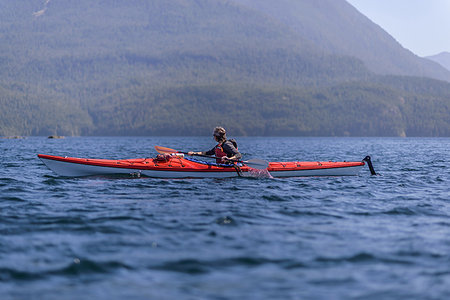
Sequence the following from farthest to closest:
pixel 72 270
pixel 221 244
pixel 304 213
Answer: pixel 304 213 < pixel 221 244 < pixel 72 270

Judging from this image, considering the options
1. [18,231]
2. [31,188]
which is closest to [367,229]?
[18,231]

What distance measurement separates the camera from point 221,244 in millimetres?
7137

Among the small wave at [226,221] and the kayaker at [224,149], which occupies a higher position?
the kayaker at [224,149]

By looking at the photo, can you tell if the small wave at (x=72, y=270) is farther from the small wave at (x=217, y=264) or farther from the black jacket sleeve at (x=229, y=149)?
the black jacket sleeve at (x=229, y=149)

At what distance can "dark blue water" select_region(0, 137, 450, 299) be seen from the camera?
542cm

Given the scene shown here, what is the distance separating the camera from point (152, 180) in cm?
1466

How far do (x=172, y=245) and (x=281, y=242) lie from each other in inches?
66.6

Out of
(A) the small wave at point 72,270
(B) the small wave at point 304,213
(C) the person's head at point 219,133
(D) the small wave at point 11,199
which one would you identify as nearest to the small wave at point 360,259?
(A) the small wave at point 72,270

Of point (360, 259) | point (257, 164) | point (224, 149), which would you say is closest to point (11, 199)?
point (224, 149)

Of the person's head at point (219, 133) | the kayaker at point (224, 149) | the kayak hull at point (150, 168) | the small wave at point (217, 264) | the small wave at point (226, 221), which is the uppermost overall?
the person's head at point (219, 133)

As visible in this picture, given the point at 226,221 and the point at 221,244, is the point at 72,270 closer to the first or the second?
the point at 221,244

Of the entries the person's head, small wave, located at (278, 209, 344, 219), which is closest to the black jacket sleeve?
the person's head

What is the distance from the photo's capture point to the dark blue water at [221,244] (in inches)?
213

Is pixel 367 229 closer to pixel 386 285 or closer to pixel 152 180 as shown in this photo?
pixel 386 285
